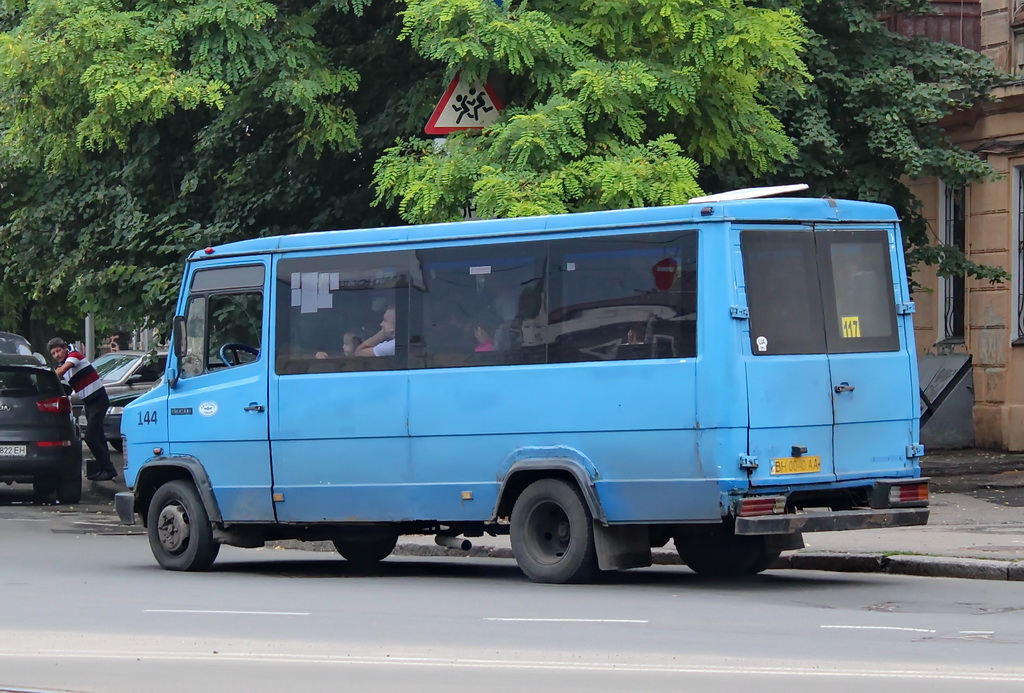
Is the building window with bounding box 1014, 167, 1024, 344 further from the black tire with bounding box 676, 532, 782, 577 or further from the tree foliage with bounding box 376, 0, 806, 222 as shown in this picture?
the black tire with bounding box 676, 532, 782, 577

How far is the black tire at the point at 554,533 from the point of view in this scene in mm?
11641

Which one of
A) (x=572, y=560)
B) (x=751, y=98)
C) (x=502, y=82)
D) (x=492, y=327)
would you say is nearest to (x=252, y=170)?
(x=502, y=82)

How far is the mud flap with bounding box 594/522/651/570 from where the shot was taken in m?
→ 11.5

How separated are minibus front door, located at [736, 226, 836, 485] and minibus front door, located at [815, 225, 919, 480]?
0.37 feet

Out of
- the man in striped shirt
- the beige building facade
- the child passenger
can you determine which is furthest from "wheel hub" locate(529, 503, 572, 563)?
the beige building facade

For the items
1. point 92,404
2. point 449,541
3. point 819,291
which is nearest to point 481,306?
point 449,541

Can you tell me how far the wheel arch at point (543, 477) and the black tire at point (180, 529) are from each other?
2.78m

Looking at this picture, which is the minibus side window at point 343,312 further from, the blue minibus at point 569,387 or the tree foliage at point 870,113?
the tree foliage at point 870,113

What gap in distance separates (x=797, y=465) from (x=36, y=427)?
1195cm

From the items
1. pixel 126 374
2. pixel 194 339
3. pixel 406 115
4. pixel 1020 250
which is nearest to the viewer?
pixel 194 339

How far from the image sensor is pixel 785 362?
11.3m

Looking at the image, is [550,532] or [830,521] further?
[550,532]

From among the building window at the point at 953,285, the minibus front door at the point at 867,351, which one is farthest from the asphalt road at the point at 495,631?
the building window at the point at 953,285

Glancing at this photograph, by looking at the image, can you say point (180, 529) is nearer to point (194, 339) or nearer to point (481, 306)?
point (194, 339)
